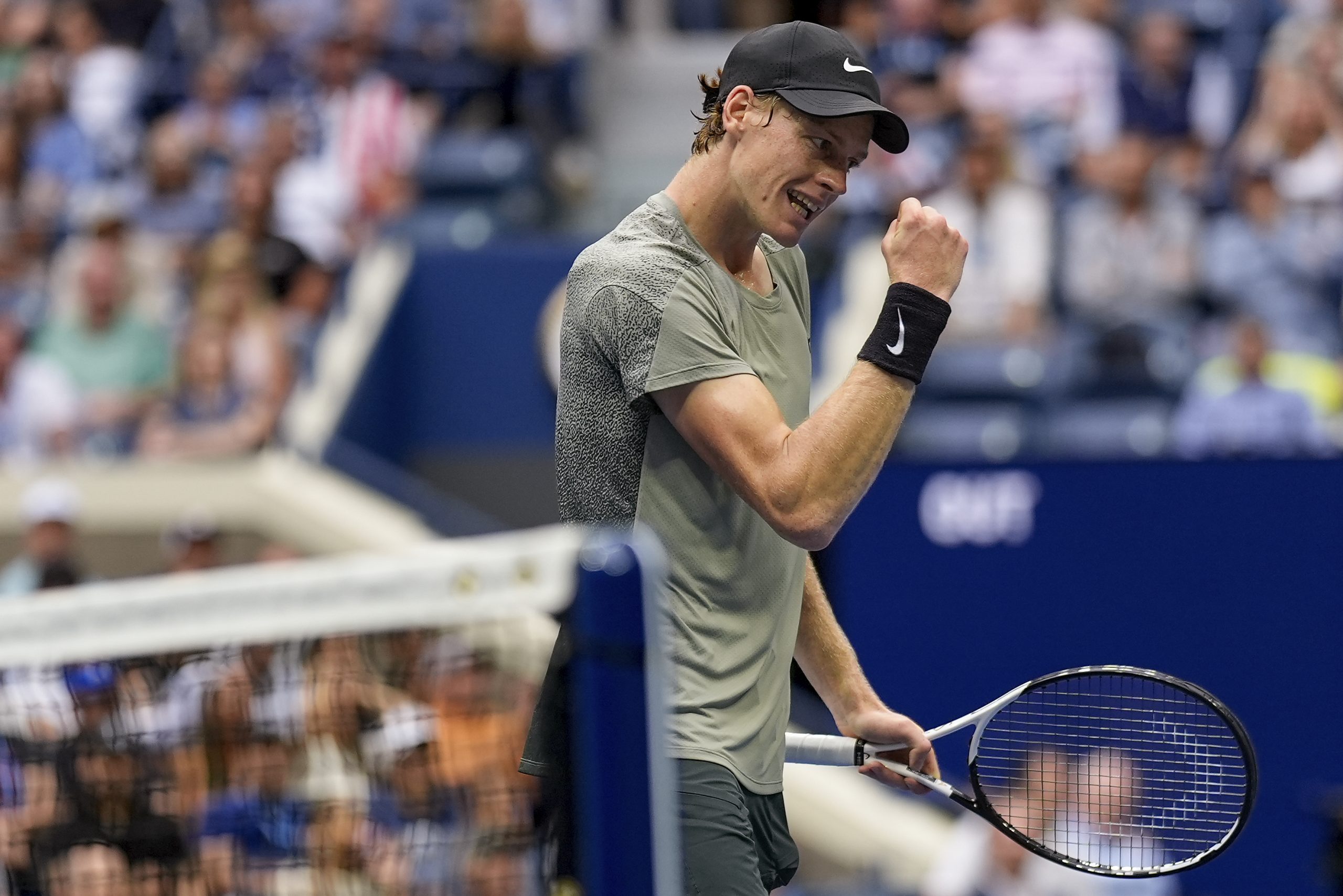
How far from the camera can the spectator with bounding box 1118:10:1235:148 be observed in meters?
9.59

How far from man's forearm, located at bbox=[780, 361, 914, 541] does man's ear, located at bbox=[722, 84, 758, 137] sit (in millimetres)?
461

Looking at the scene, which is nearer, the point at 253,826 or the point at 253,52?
the point at 253,826

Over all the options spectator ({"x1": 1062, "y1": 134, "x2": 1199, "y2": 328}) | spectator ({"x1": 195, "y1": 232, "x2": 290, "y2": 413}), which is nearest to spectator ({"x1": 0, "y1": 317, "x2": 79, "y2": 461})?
spectator ({"x1": 195, "y1": 232, "x2": 290, "y2": 413})

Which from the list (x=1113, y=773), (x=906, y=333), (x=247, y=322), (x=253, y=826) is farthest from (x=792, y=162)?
(x=247, y=322)

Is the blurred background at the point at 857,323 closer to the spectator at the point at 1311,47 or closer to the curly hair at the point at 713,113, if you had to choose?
the spectator at the point at 1311,47

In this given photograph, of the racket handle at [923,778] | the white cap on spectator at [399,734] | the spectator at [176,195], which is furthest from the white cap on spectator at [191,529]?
the white cap on spectator at [399,734]

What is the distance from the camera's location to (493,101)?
36.9 ft

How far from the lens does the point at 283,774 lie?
2.76 m

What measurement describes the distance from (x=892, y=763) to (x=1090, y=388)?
5660mm

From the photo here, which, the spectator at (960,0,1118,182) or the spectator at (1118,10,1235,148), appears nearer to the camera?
the spectator at (1118,10,1235,148)

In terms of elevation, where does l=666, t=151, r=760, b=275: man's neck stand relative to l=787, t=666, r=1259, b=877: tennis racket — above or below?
above

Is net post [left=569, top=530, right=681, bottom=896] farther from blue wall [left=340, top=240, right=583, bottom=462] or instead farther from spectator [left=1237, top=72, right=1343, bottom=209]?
blue wall [left=340, top=240, right=583, bottom=462]

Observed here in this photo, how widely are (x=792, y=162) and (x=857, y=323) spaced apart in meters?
6.19

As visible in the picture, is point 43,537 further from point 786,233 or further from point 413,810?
point 413,810
